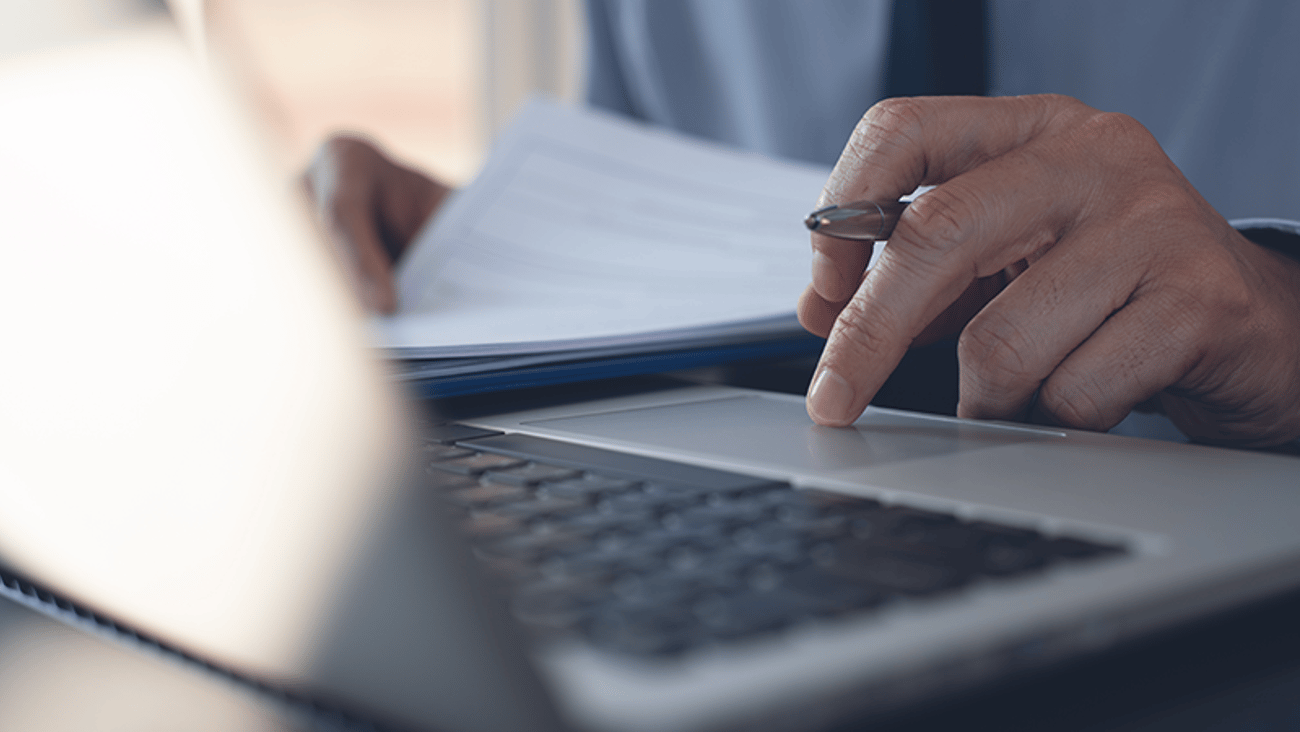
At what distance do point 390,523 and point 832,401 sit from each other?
0.27 meters

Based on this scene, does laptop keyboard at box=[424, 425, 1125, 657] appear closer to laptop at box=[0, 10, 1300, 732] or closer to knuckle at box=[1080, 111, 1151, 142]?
laptop at box=[0, 10, 1300, 732]

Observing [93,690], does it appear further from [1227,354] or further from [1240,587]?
[1227,354]

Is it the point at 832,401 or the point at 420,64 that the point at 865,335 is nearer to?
the point at 832,401

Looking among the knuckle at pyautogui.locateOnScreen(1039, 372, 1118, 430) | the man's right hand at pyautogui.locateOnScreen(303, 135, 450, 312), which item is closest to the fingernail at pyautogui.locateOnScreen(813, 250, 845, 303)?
the knuckle at pyautogui.locateOnScreen(1039, 372, 1118, 430)

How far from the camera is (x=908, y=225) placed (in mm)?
431

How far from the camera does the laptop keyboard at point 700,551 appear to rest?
7.3 inches

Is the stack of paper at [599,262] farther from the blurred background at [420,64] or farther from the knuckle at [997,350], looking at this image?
the blurred background at [420,64]

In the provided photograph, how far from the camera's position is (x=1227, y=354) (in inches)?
17.9

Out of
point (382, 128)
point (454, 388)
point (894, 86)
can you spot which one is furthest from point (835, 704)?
point (382, 128)

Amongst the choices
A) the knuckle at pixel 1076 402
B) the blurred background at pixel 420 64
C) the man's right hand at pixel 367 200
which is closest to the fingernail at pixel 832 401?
the knuckle at pixel 1076 402

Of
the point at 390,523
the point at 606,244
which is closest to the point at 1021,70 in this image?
the point at 606,244

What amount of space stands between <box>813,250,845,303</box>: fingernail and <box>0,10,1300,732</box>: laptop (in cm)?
17

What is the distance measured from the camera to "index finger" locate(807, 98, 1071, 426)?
43 centimetres

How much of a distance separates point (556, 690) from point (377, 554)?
45 millimetres
